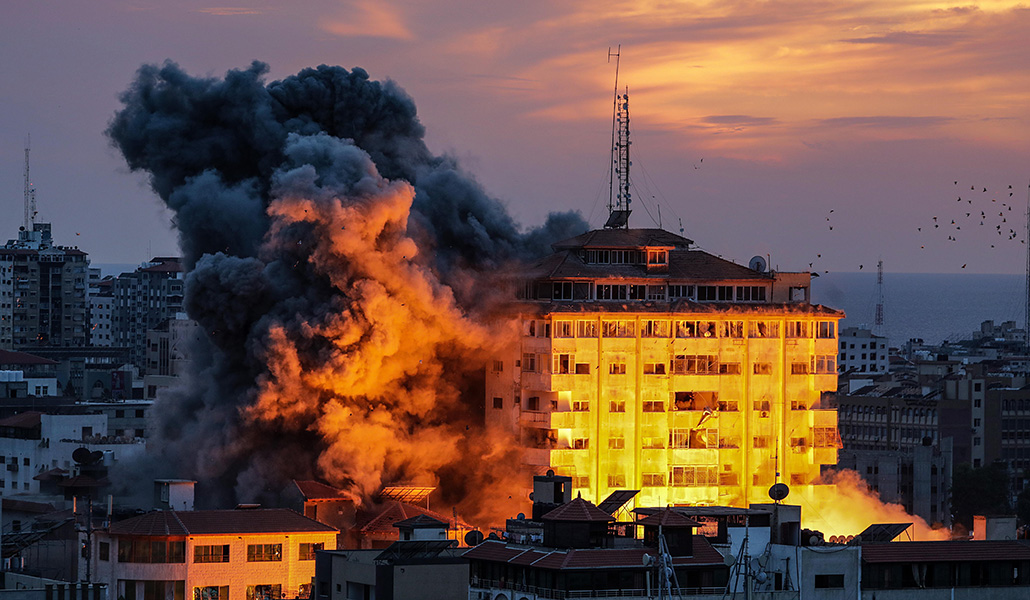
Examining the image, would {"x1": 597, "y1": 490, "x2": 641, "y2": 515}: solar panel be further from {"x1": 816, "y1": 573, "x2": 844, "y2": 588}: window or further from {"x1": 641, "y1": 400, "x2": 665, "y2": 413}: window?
{"x1": 641, "y1": 400, "x2": 665, "y2": 413}: window

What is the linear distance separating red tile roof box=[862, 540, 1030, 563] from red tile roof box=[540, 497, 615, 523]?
8484mm

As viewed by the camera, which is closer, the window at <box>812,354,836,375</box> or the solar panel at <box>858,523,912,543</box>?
the solar panel at <box>858,523,912,543</box>

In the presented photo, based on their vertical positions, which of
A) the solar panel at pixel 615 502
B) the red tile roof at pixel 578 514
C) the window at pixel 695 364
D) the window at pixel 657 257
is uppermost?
the window at pixel 657 257

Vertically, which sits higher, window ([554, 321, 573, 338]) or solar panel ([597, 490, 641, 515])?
window ([554, 321, 573, 338])

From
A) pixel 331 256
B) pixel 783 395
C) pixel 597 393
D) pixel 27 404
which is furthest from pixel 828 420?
pixel 27 404

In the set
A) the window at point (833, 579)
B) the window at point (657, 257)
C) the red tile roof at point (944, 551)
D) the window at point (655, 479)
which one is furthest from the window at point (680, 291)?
the window at point (833, 579)

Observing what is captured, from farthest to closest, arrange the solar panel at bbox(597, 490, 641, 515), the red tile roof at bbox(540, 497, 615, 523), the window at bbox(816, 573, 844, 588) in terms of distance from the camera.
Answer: the solar panel at bbox(597, 490, 641, 515) < the window at bbox(816, 573, 844, 588) < the red tile roof at bbox(540, 497, 615, 523)

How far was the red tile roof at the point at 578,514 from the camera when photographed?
76.7 metres

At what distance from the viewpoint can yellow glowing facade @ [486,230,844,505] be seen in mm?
121000

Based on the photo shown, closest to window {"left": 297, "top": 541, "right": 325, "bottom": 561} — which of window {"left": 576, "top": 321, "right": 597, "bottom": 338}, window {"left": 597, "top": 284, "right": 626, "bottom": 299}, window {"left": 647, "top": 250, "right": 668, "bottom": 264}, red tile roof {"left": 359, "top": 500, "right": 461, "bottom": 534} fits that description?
red tile roof {"left": 359, "top": 500, "right": 461, "bottom": 534}

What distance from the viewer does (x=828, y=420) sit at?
419 feet

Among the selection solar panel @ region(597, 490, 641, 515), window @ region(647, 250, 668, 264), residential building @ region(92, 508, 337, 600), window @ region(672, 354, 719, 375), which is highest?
window @ region(647, 250, 668, 264)

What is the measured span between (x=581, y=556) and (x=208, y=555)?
21.5 metres

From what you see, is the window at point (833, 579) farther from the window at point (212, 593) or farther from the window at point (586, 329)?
the window at point (586, 329)
